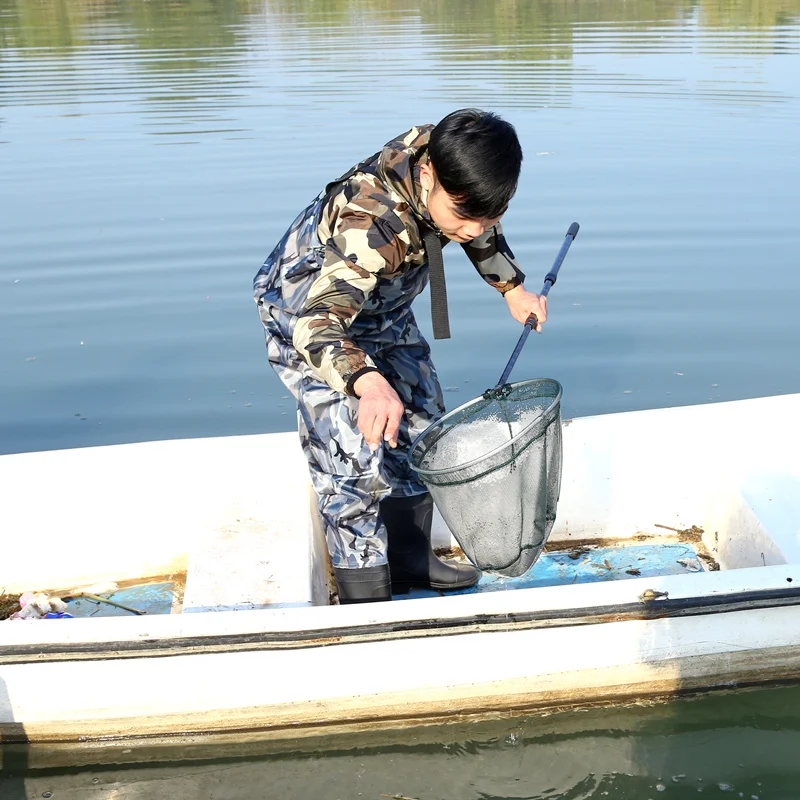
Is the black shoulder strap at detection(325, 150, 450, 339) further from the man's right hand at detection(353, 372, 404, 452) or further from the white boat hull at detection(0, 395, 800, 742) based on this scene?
the white boat hull at detection(0, 395, 800, 742)

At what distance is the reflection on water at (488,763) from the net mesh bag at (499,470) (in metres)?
0.57

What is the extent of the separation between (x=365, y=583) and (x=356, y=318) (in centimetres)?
86

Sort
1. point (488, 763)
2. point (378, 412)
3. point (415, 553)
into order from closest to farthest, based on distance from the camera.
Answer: point (378, 412) → point (488, 763) → point (415, 553)

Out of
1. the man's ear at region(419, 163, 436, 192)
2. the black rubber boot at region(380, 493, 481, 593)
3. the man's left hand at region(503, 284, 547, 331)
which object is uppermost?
the man's ear at region(419, 163, 436, 192)

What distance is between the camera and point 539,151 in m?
10.6

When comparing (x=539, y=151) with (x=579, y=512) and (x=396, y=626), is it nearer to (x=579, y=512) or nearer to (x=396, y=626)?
(x=579, y=512)

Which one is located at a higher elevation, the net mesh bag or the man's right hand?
the man's right hand

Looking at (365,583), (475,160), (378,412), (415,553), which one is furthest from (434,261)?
(415,553)

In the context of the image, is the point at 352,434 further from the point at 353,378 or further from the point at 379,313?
the point at 353,378

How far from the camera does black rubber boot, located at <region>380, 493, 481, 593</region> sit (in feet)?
12.4

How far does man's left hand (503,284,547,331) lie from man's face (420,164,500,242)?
27.8 inches

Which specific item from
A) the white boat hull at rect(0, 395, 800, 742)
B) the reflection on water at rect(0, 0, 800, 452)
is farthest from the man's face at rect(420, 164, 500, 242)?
the reflection on water at rect(0, 0, 800, 452)

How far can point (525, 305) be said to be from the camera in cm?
362

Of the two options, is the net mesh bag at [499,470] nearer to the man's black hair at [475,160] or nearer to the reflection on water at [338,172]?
the man's black hair at [475,160]
